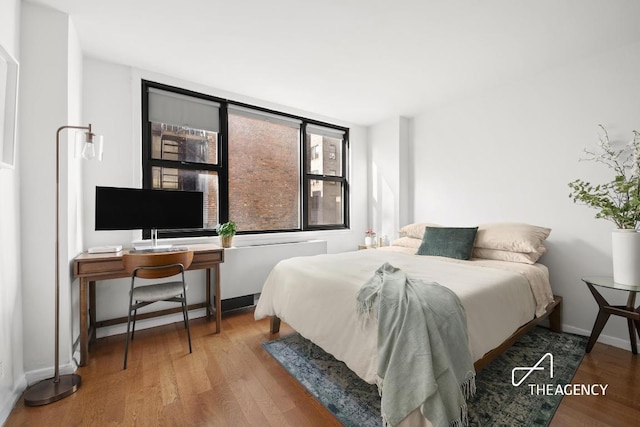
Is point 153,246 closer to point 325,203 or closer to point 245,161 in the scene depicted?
point 245,161

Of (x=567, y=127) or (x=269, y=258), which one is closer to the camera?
(x=567, y=127)

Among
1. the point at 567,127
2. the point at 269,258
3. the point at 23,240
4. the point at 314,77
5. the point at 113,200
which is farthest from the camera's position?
the point at 269,258

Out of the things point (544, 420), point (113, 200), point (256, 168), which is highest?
point (256, 168)

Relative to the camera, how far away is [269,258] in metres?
3.49

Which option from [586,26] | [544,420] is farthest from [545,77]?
[544,420]

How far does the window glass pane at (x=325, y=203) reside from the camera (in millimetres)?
4420

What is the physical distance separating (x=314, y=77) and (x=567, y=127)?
263 cm

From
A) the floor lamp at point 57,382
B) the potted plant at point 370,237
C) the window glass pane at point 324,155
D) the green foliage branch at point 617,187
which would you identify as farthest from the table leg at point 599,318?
the floor lamp at point 57,382

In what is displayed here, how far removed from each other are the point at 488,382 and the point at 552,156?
7.77 feet

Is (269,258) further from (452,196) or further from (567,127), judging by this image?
(567,127)

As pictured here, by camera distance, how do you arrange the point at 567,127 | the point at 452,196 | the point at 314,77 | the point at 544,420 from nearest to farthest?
1. the point at 544,420
2. the point at 567,127
3. the point at 314,77
4. the point at 452,196

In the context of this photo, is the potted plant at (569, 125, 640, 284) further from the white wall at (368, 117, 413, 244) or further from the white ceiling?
the white wall at (368, 117, 413, 244)

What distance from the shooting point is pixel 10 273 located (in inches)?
69.7

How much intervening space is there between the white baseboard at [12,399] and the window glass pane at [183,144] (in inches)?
83.8
